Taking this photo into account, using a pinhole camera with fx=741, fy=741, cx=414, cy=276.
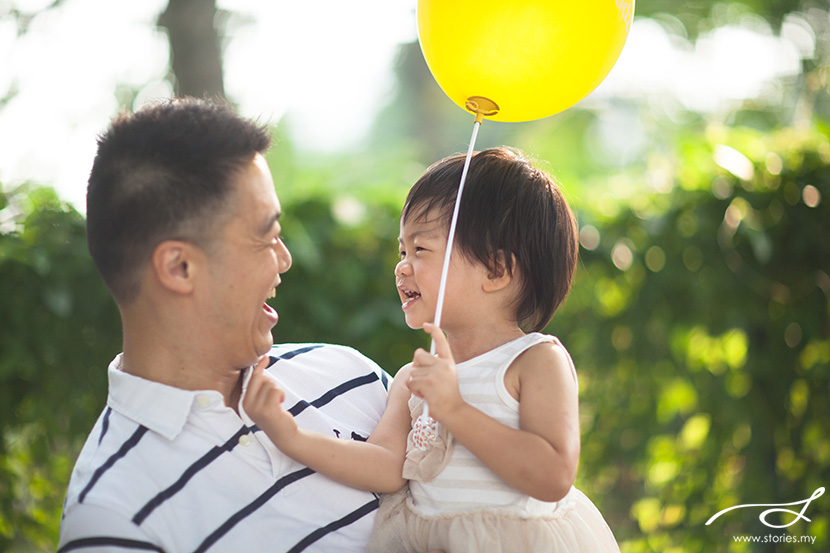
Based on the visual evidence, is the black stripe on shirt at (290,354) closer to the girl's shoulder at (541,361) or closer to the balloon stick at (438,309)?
the balloon stick at (438,309)

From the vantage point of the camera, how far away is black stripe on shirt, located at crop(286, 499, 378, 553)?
5.06 ft

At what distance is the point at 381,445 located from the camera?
5.66 ft

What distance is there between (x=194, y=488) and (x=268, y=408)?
0.69 ft

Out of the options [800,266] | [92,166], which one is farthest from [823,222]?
[92,166]

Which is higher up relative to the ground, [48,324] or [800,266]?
[48,324]

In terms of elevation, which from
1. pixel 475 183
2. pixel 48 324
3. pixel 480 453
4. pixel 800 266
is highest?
pixel 475 183

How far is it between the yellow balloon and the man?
18.9 inches

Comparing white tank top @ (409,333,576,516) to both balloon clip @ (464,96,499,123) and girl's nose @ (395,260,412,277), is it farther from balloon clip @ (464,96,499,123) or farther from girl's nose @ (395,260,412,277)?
balloon clip @ (464,96,499,123)

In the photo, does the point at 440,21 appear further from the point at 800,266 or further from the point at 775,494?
the point at 775,494

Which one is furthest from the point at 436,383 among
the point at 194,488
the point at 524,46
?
the point at 524,46

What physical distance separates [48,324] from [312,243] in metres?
0.94

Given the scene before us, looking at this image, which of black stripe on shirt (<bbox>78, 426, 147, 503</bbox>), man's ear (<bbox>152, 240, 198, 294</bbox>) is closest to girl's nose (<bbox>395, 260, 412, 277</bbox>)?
man's ear (<bbox>152, 240, 198, 294</bbox>)

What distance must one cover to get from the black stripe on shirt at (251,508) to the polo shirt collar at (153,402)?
8.0 inches

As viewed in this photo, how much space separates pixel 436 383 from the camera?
1477 mm
